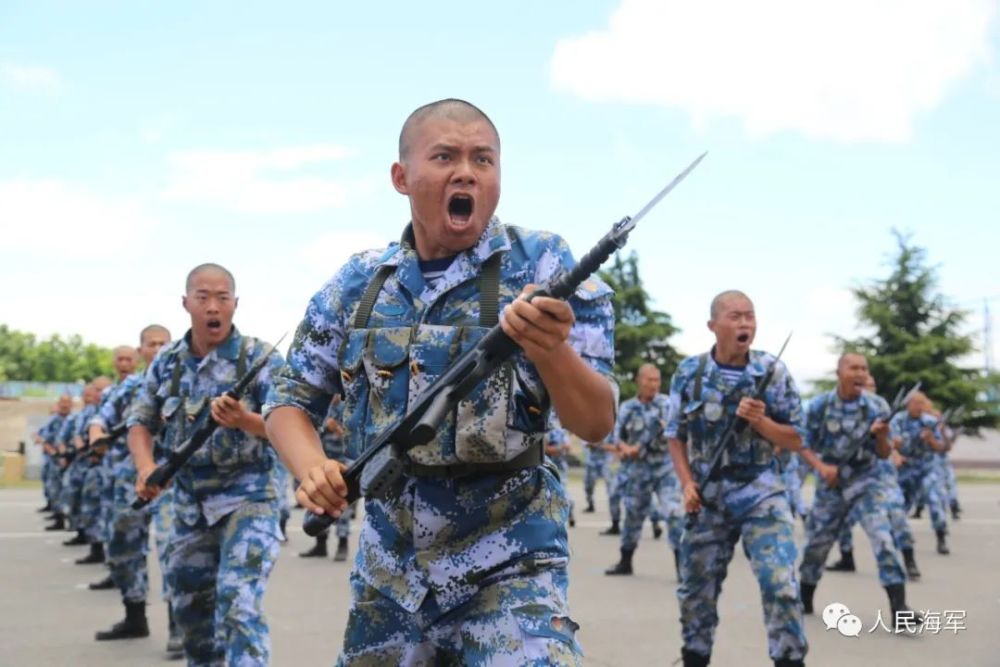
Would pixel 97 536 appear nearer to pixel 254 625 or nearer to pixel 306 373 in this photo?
pixel 254 625

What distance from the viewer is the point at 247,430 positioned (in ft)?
18.1

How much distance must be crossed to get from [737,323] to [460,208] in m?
3.89

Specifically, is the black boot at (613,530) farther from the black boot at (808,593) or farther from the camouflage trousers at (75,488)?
the camouflage trousers at (75,488)

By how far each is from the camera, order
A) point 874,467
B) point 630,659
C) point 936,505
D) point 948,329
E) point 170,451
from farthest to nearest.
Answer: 1. point 948,329
2. point 936,505
3. point 874,467
4. point 630,659
5. point 170,451

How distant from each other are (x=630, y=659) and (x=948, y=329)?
3904 centimetres

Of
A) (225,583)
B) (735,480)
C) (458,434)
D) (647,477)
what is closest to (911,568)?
(647,477)

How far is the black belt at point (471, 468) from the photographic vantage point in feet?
9.40

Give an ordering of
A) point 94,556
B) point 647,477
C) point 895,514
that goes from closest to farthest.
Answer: point 895,514, point 647,477, point 94,556

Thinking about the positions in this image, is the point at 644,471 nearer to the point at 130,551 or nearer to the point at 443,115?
the point at 130,551

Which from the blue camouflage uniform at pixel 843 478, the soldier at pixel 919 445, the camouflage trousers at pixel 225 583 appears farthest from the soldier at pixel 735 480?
the soldier at pixel 919 445

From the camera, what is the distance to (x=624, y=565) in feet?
38.6

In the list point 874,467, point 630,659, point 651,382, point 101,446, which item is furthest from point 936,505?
point 101,446

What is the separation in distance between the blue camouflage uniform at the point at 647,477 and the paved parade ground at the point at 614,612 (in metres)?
0.51

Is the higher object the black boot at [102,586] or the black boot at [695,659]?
the black boot at [695,659]
